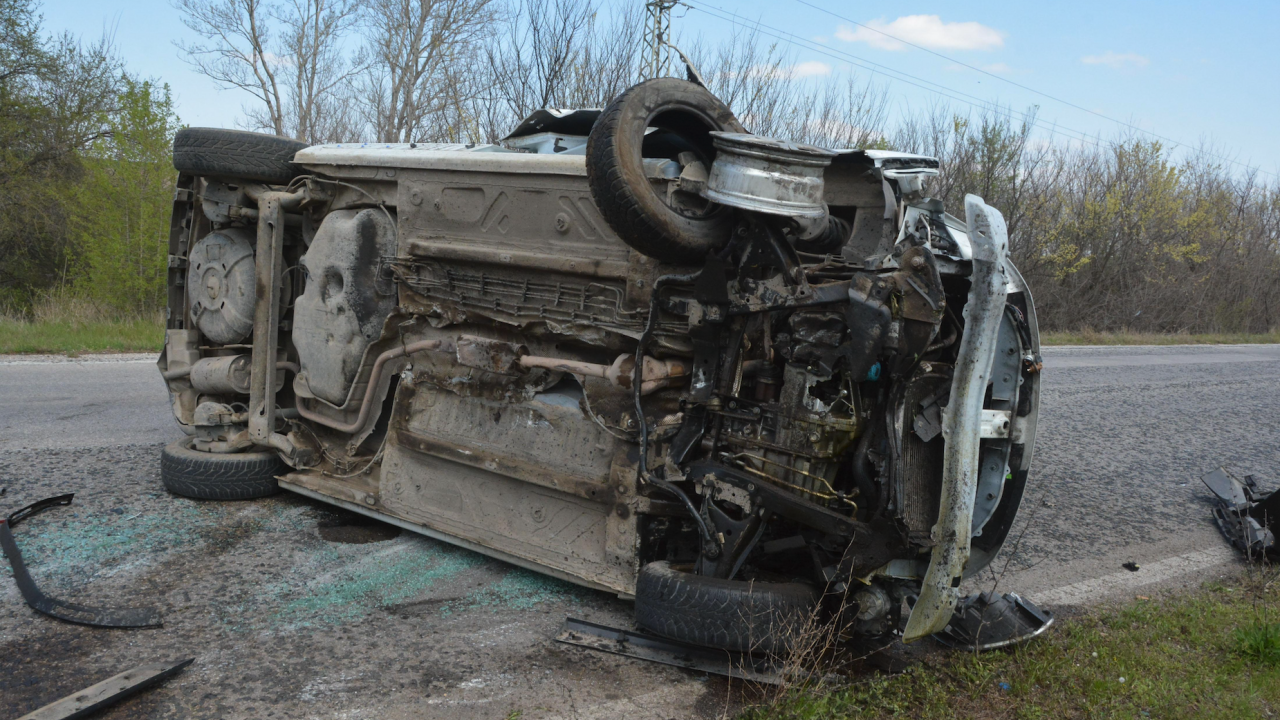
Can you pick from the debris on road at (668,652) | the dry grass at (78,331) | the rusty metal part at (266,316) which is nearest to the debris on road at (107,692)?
the debris on road at (668,652)

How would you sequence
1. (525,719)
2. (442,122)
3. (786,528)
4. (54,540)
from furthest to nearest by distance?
(442,122) < (54,540) < (786,528) < (525,719)

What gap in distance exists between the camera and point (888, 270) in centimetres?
287

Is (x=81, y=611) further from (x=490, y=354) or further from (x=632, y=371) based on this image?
(x=632, y=371)

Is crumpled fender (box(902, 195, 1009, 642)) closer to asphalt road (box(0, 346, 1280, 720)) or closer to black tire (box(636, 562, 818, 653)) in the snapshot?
black tire (box(636, 562, 818, 653))

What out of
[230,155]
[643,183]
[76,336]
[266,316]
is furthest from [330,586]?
[76,336]

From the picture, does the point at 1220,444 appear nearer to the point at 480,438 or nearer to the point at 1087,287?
the point at 480,438

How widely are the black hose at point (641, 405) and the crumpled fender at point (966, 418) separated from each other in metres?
0.78

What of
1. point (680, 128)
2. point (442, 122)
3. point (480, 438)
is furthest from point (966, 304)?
point (442, 122)

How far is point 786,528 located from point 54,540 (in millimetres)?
3193

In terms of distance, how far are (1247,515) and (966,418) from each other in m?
3.13

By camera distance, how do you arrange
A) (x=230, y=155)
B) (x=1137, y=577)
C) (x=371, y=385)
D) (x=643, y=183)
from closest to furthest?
(x=643, y=183), (x=1137, y=577), (x=371, y=385), (x=230, y=155)

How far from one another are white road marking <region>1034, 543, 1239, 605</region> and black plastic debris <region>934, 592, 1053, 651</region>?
51 cm

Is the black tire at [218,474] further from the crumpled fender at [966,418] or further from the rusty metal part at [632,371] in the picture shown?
the crumpled fender at [966,418]

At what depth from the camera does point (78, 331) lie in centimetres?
993
